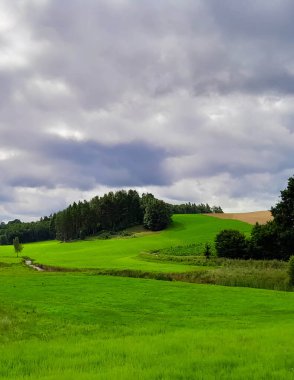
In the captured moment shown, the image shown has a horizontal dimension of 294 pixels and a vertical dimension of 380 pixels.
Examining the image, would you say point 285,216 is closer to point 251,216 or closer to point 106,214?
point 251,216

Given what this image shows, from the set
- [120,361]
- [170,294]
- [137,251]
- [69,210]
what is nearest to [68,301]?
[170,294]

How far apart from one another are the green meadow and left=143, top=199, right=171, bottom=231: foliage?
12222 cm

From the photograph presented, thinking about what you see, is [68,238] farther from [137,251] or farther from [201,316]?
[201,316]

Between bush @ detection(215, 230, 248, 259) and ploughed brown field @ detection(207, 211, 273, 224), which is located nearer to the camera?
bush @ detection(215, 230, 248, 259)

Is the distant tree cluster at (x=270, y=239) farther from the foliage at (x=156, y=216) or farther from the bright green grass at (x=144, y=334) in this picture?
the foliage at (x=156, y=216)

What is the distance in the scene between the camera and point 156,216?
168 metres

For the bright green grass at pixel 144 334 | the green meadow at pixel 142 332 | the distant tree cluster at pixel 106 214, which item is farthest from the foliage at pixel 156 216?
the bright green grass at pixel 144 334

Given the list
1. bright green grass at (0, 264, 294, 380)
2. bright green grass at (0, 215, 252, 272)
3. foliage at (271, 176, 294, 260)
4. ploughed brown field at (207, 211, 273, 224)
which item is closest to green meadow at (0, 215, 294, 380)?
bright green grass at (0, 264, 294, 380)

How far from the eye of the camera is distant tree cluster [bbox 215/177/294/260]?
275 feet

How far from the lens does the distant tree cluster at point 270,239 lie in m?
83.9

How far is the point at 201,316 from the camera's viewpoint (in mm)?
26297

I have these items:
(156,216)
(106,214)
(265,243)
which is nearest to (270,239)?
(265,243)

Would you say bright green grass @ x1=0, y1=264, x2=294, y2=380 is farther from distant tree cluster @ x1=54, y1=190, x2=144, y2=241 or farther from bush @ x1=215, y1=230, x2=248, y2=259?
distant tree cluster @ x1=54, y1=190, x2=144, y2=241

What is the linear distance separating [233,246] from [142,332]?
7136 cm
